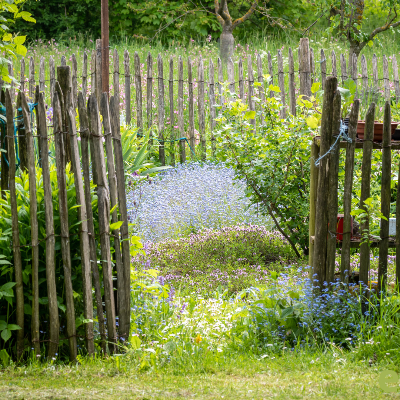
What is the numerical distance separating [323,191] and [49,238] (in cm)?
172

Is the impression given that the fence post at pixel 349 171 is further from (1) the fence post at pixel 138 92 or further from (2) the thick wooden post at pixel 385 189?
(1) the fence post at pixel 138 92

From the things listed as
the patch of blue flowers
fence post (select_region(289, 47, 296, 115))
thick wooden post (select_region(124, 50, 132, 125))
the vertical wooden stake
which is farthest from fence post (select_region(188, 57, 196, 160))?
the patch of blue flowers

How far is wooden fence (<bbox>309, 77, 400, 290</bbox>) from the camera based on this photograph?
3.20m

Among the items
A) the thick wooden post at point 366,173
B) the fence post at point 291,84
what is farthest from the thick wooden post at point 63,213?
the fence post at point 291,84

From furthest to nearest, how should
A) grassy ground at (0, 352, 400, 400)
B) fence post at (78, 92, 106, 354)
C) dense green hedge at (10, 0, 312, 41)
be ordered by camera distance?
dense green hedge at (10, 0, 312, 41) < fence post at (78, 92, 106, 354) < grassy ground at (0, 352, 400, 400)

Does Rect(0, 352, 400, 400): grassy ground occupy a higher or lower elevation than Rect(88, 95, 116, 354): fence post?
lower

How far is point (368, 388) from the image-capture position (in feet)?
8.21

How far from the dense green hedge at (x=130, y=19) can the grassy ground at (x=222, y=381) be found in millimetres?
15922

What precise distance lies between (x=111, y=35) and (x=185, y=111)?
11.1 meters

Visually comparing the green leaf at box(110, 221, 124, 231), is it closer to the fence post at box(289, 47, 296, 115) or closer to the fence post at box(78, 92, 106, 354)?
the fence post at box(78, 92, 106, 354)

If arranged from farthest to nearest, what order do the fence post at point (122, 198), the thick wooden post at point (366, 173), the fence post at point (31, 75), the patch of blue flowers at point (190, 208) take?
the fence post at point (31, 75), the patch of blue flowers at point (190, 208), the thick wooden post at point (366, 173), the fence post at point (122, 198)

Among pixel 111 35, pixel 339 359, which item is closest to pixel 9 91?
pixel 339 359

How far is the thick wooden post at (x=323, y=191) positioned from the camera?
10.7 feet

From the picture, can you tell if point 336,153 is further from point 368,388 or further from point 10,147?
point 10,147
